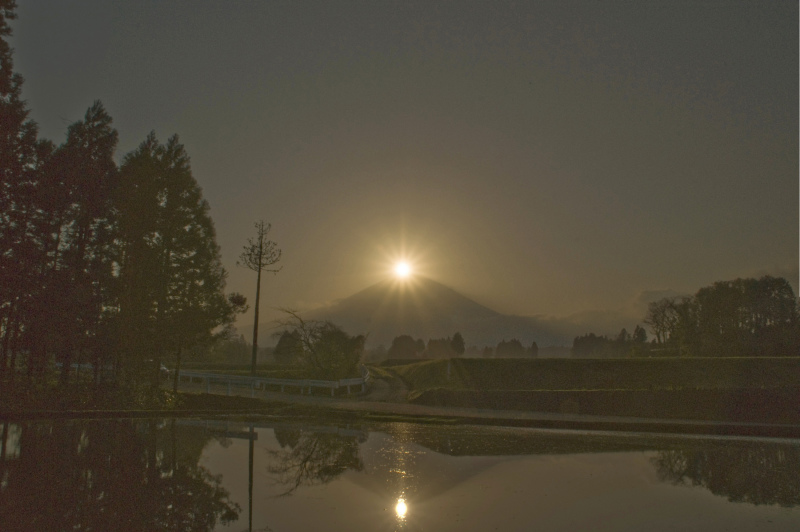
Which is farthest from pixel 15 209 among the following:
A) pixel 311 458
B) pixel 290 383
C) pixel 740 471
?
pixel 740 471

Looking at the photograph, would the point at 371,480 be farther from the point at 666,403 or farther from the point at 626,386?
the point at 626,386

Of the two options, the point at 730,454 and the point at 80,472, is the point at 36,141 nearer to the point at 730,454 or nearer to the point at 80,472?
the point at 80,472

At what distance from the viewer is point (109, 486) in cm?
993

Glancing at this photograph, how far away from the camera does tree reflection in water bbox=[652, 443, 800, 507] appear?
10.9m

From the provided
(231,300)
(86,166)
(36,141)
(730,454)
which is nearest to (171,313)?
(231,300)

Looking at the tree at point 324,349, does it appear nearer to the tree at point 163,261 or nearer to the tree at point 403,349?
the tree at point 163,261

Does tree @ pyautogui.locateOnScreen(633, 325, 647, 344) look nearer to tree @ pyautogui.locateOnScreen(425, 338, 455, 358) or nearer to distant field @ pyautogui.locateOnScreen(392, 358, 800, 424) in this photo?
tree @ pyautogui.locateOnScreen(425, 338, 455, 358)

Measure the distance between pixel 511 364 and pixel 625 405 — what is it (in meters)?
14.5

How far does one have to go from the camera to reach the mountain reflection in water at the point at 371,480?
8.60 meters

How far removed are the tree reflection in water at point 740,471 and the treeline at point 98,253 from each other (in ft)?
80.0

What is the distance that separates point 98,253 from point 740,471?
3166 cm

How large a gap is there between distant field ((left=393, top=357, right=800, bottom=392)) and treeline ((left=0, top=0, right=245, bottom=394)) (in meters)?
16.0

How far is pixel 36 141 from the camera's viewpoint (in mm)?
29062

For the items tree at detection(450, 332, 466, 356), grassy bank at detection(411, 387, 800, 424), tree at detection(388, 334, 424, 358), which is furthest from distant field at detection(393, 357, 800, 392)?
tree at detection(388, 334, 424, 358)
